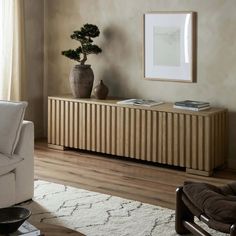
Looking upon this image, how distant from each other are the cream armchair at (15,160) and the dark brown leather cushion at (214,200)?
1.31 metres

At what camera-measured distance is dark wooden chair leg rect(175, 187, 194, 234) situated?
345 centimetres

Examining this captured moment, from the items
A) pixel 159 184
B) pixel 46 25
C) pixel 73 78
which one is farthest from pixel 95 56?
pixel 159 184

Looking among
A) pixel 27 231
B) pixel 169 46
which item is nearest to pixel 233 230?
pixel 27 231

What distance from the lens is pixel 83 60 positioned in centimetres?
590

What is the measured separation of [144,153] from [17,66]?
73.3 inches

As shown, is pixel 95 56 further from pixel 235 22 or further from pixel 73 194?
pixel 73 194

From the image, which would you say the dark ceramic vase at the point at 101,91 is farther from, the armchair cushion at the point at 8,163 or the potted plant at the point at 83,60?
the armchair cushion at the point at 8,163

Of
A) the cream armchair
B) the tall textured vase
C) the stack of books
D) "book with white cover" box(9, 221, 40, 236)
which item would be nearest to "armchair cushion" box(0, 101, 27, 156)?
the cream armchair

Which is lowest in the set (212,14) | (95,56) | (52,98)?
(52,98)

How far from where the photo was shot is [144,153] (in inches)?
212

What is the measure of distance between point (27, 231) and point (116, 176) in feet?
8.20

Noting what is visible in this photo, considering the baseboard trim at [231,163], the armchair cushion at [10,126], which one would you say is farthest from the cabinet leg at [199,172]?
the armchair cushion at [10,126]

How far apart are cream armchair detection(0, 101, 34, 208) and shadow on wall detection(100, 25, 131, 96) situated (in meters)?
2.09

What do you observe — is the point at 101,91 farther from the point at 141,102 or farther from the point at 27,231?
the point at 27,231
